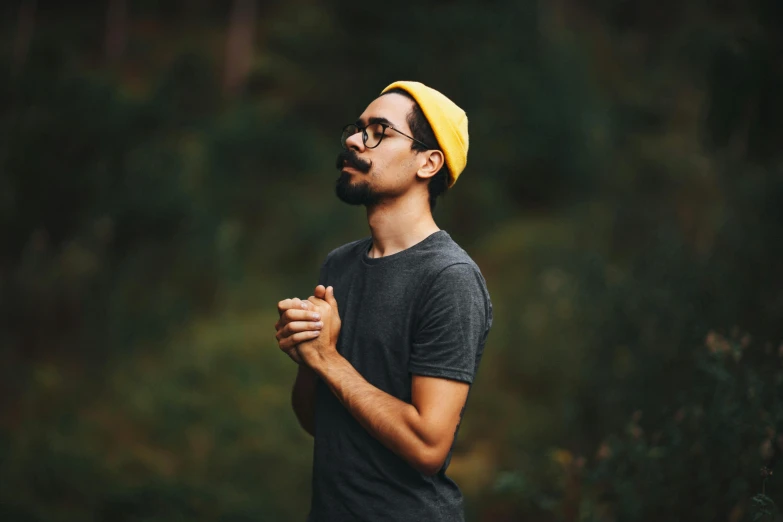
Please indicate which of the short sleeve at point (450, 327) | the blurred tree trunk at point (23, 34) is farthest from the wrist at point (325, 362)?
the blurred tree trunk at point (23, 34)

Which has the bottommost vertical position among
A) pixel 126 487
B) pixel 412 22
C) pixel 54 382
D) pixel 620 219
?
pixel 126 487

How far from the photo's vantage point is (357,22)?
10234 mm

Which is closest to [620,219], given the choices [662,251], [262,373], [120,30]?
[662,251]

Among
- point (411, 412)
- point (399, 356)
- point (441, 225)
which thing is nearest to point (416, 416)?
point (411, 412)

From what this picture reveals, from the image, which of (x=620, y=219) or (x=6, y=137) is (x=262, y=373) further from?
(x=620, y=219)

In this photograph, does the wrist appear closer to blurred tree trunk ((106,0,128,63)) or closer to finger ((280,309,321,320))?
finger ((280,309,321,320))

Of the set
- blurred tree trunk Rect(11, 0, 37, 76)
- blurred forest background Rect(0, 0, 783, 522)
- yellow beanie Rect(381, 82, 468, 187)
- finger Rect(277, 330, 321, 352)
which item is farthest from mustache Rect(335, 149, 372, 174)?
blurred tree trunk Rect(11, 0, 37, 76)

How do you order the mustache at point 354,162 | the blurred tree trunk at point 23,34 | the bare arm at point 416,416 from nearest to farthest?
the bare arm at point 416,416, the mustache at point 354,162, the blurred tree trunk at point 23,34

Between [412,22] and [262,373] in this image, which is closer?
[262,373]

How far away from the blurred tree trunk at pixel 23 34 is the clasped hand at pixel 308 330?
19.0 feet

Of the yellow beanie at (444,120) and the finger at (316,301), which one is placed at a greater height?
the yellow beanie at (444,120)

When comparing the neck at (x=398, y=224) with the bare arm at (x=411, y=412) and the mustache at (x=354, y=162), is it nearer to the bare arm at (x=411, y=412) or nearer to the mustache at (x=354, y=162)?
the mustache at (x=354, y=162)

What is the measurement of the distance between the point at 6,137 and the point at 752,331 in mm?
5862

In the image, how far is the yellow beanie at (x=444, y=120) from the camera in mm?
2125
